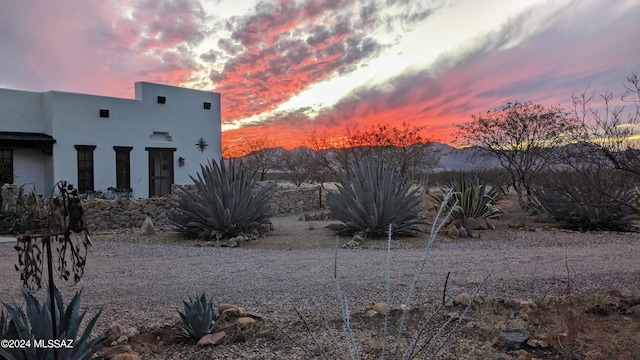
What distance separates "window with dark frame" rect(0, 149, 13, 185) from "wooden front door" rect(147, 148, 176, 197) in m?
4.59

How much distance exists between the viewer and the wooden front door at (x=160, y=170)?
17.3 meters

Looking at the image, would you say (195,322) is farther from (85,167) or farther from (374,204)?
(85,167)

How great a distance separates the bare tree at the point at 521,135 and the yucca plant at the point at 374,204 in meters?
9.15

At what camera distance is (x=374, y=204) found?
29.9ft

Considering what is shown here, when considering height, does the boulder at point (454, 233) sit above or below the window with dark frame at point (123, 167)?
below

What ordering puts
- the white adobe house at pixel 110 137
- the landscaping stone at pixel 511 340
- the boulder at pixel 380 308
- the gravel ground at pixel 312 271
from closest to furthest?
the landscaping stone at pixel 511 340, the boulder at pixel 380 308, the gravel ground at pixel 312 271, the white adobe house at pixel 110 137

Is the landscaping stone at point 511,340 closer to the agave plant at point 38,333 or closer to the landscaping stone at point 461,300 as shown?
the landscaping stone at point 461,300

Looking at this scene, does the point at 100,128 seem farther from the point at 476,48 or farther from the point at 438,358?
the point at 438,358

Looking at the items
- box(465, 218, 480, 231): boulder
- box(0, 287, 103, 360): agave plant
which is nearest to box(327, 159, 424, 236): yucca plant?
box(465, 218, 480, 231): boulder

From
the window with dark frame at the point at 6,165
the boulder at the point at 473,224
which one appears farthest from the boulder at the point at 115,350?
the window with dark frame at the point at 6,165

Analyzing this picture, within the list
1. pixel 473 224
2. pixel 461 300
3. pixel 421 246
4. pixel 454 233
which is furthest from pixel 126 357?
pixel 473 224

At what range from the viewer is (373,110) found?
15.8 meters

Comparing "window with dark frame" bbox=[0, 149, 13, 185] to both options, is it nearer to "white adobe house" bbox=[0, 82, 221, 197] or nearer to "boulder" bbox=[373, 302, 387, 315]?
"white adobe house" bbox=[0, 82, 221, 197]

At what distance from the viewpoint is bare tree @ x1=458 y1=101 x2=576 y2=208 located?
1731cm
